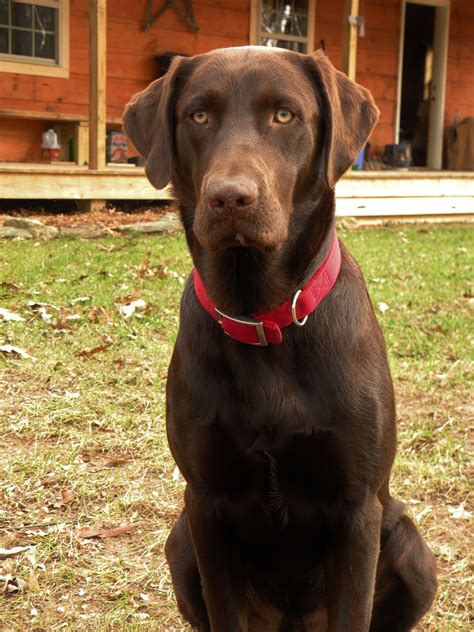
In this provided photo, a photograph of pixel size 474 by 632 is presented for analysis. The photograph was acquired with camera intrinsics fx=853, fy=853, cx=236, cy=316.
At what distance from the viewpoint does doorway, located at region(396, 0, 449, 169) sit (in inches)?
639

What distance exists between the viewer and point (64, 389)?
4.61 metres

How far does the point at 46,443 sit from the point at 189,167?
6.49ft

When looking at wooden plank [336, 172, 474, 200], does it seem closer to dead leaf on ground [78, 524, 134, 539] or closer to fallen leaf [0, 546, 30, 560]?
dead leaf on ground [78, 524, 134, 539]

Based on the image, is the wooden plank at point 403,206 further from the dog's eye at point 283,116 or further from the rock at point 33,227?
the dog's eye at point 283,116

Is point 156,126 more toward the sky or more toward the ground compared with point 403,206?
more toward the sky

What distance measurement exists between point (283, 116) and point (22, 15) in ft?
35.1

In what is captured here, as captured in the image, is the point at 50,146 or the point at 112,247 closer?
the point at 112,247

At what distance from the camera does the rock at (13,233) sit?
8977 mm

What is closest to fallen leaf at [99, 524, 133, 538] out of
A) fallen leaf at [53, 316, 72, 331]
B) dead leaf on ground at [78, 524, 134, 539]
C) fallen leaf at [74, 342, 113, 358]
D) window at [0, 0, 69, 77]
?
dead leaf on ground at [78, 524, 134, 539]

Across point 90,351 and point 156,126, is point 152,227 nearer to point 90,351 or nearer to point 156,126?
point 90,351

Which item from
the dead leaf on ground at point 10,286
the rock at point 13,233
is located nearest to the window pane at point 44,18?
the rock at point 13,233

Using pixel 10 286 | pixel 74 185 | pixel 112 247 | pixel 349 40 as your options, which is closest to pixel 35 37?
pixel 74 185

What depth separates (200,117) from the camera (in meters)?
2.46

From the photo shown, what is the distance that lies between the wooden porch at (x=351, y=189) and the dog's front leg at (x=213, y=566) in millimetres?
7987
